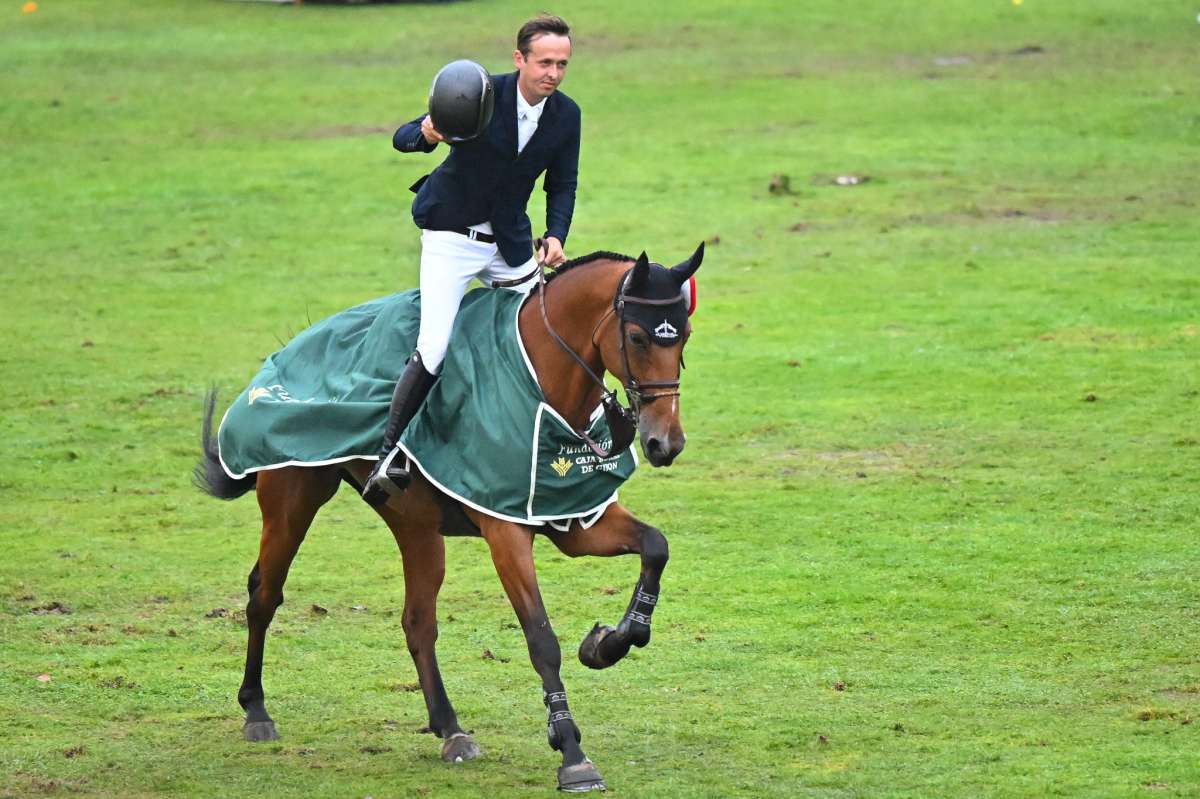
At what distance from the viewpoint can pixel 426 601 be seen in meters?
8.80

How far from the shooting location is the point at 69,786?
7648 millimetres

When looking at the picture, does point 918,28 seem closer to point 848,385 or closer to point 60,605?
point 848,385

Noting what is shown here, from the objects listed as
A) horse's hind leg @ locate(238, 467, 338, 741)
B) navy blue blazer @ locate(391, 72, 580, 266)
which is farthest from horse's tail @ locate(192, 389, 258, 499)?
navy blue blazer @ locate(391, 72, 580, 266)

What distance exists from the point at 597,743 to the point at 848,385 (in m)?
7.81

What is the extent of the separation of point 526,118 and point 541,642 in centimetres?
235

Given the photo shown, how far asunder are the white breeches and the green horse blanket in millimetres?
76

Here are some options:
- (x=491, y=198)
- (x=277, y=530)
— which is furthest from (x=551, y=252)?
(x=277, y=530)

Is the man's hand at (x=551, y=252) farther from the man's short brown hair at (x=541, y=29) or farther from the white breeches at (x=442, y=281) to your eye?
the man's short brown hair at (x=541, y=29)

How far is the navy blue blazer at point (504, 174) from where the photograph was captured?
818 centimetres

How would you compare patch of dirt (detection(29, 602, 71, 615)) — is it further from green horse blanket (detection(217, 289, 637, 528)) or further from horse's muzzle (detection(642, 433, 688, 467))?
horse's muzzle (detection(642, 433, 688, 467))

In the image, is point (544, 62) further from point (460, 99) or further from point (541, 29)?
point (460, 99)

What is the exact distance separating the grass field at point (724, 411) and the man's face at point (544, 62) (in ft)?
9.68

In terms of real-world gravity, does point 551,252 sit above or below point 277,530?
above

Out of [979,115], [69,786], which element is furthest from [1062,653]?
[979,115]
